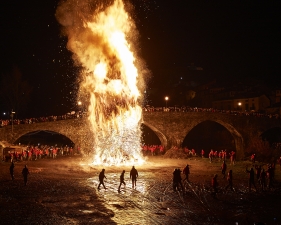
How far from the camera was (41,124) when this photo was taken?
157 ft

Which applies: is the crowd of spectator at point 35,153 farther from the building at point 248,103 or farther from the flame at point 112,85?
the building at point 248,103

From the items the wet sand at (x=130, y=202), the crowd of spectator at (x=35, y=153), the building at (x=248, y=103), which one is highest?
the building at (x=248, y=103)

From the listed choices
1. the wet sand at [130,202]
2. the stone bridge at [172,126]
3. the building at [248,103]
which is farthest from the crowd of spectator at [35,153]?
the building at [248,103]

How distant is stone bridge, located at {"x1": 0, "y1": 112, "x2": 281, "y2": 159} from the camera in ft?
157

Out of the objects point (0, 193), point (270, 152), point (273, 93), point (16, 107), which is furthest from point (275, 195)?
point (273, 93)

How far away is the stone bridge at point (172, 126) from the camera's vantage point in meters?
47.7

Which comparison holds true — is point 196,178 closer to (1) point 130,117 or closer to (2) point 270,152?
(1) point 130,117

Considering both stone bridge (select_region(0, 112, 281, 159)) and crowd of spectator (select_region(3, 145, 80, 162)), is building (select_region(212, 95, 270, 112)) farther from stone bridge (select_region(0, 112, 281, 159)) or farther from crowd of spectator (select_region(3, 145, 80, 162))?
crowd of spectator (select_region(3, 145, 80, 162))

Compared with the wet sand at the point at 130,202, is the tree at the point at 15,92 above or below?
above

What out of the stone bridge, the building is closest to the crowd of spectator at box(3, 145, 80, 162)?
the stone bridge

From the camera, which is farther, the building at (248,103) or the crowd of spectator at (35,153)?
the building at (248,103)

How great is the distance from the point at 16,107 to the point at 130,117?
32739 millimetres

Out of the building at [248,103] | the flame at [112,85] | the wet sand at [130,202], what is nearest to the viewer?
the wet sand at [130,202]

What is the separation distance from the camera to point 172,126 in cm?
5259
